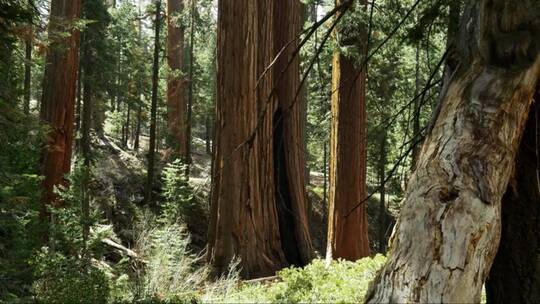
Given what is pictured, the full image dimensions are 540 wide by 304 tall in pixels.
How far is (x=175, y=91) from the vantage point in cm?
2216

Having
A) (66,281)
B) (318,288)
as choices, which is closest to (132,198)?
(66,281)

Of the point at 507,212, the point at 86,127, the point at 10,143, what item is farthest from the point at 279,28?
the point at 86,127

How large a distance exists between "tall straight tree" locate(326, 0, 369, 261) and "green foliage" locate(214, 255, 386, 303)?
3762 mm

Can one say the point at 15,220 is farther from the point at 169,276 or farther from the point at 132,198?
the point at 132,198

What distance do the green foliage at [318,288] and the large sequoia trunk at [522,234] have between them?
67.3 inches

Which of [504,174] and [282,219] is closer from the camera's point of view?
[504,174]

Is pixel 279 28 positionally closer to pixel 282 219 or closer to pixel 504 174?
pixel 282 219

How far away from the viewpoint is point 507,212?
7.73ft

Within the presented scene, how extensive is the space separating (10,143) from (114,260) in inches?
192

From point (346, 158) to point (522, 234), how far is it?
23.8 feet

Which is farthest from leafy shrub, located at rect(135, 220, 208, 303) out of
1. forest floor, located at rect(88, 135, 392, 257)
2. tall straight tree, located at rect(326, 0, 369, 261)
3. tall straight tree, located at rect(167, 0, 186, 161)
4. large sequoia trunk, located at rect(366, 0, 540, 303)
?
tall straight tree, located at rect(167, 0, 186, 161)

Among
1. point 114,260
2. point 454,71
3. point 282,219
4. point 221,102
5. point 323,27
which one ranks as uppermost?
point 323,27

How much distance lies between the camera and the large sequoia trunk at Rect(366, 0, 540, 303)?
4.24 feet

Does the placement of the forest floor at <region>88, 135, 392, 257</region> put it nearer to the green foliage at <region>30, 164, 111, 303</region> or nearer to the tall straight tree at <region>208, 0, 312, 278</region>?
the green foliage at <region>30, 164, 111, 303</region>
